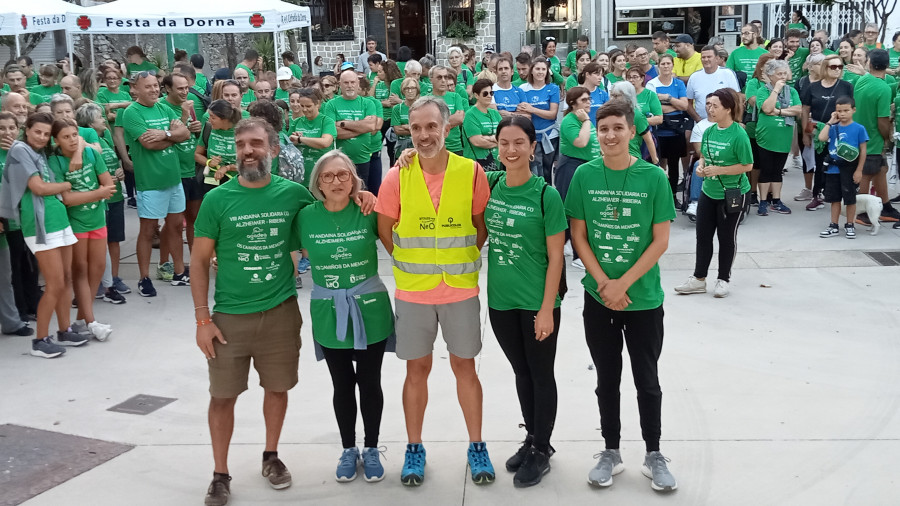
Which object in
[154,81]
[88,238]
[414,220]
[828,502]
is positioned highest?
[154,81]

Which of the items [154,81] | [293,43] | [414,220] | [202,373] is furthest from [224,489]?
[293,43]

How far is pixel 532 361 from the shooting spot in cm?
443

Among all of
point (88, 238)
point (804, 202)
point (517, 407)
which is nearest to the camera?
point (517, 407)

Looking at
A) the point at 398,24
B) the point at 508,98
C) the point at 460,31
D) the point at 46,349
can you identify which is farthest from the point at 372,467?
the point at 398,24

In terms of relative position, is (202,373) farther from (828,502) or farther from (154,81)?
(828,502)

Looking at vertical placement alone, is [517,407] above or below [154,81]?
below

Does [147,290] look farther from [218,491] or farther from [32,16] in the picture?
[32,16]

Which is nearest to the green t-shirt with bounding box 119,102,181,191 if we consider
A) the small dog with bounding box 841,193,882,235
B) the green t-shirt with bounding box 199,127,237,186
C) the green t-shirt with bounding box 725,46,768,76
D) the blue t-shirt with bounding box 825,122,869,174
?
the green t-shirt with bounding box 199,127,237,186

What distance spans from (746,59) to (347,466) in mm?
9928

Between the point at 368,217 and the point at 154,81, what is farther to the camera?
the point at 154,81

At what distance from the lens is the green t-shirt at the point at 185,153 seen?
856 cm

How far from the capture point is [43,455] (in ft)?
16.5

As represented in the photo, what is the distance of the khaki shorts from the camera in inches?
174

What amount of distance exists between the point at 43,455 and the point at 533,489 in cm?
258
